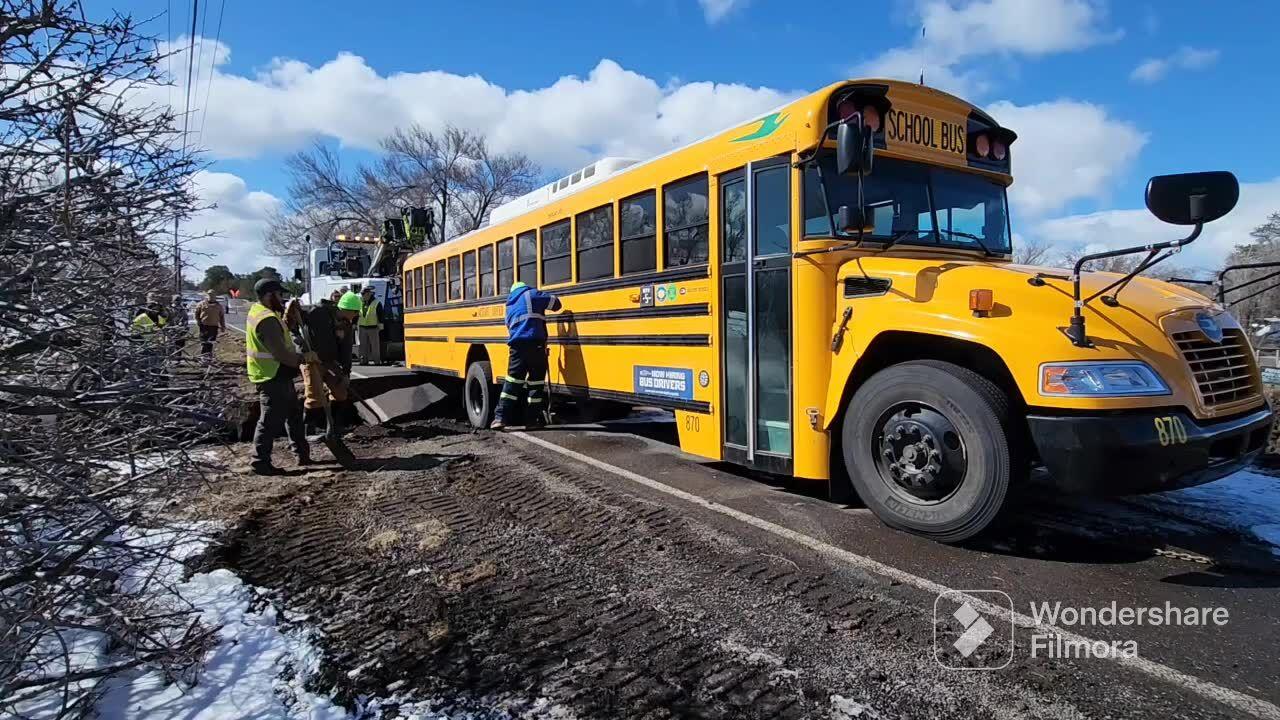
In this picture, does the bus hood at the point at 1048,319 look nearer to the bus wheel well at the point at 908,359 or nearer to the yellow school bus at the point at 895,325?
the yellow school bus at the point at 895,325

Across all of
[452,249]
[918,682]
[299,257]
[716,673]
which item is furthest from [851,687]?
[299,257]

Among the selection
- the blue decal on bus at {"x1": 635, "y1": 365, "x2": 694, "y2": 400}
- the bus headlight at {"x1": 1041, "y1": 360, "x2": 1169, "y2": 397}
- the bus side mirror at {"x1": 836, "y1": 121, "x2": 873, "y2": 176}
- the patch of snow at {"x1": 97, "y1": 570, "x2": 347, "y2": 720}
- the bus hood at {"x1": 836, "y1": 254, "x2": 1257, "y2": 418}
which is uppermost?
the bus side mirror at {"x1": 836, "y1": 121, "x2": 873, "y2": 176}

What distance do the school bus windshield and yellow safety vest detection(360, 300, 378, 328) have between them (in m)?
12.6

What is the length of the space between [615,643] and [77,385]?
212 centimetres

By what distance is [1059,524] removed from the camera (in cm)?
406

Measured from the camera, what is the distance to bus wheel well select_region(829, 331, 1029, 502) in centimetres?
366

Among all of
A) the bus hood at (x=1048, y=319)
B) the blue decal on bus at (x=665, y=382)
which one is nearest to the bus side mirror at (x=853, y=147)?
the bus hood at (x=1048, y=319)

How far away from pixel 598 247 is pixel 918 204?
2.90 metres

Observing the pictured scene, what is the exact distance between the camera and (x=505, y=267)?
27.1 ft

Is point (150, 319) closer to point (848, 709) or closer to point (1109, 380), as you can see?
point (848, 709)

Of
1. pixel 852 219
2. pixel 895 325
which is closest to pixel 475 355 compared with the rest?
pixel 852 219

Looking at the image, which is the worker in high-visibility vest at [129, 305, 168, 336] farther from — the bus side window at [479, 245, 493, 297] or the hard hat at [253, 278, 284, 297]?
the bus side window at [479, 245, 493, 297]

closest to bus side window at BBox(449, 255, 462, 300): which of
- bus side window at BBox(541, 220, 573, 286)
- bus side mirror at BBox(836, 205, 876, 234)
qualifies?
bus side window at BBox(541, 220, 573, 286)

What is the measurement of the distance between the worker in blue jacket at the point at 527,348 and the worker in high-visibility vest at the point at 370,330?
8.62 metres
